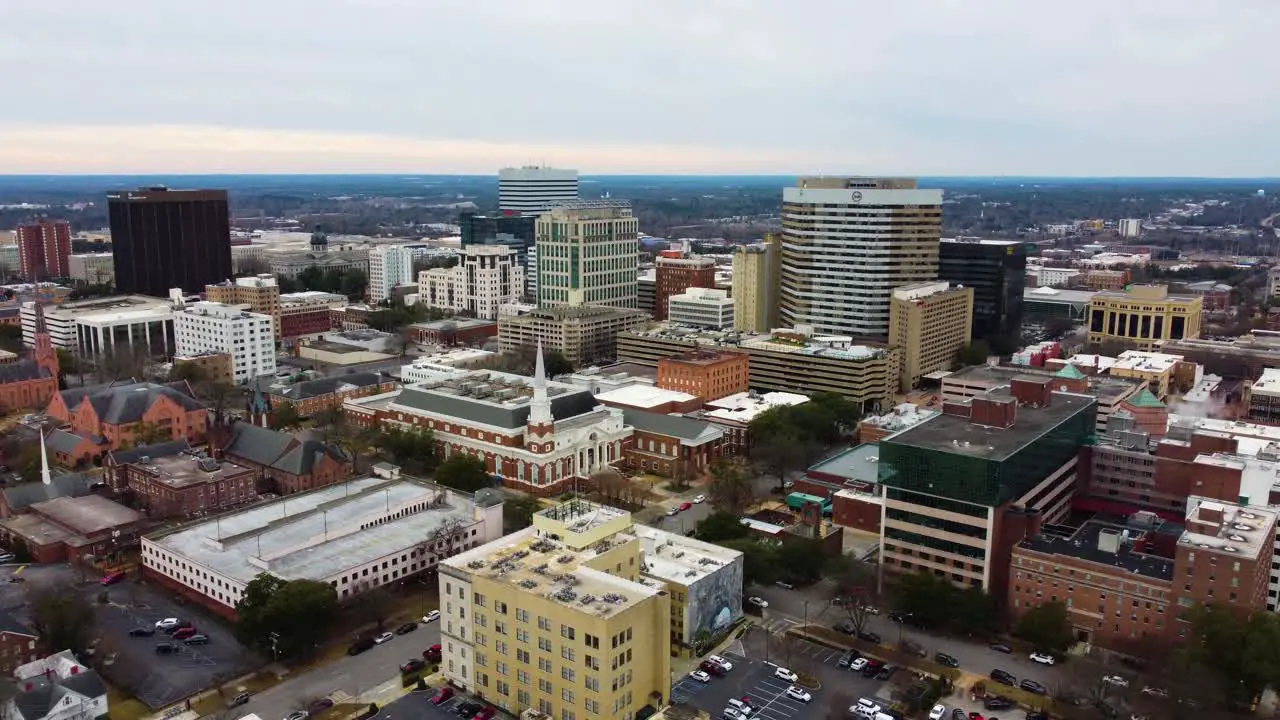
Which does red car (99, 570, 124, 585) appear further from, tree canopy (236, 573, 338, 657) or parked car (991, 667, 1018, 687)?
parked car (991, 667, 1018, 687)

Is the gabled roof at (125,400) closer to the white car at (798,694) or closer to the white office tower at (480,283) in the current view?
the white car at (798,694)

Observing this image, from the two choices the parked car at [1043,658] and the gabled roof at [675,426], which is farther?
Answer: the gabled roof at [675,426]

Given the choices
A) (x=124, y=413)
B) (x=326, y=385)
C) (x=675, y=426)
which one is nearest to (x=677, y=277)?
(x=326, y=385)

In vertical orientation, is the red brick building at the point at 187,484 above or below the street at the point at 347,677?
above

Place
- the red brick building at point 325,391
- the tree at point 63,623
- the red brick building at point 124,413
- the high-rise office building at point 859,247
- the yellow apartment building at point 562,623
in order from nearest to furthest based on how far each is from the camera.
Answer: the yellow apartment building at point 562,623 < the tree at point 63,623 < the red brick building at point 124,413 < the red brick building at point 325,391 < the high-rise office building at point 859,247

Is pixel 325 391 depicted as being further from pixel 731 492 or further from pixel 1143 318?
pixel 1143 318

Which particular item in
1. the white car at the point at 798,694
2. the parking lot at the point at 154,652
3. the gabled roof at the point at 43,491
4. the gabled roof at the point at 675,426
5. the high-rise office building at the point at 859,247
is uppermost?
the high-rise office building at the point at 859,247

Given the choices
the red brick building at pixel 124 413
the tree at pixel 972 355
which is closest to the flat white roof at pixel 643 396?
the red brick building at pixel 124 413
